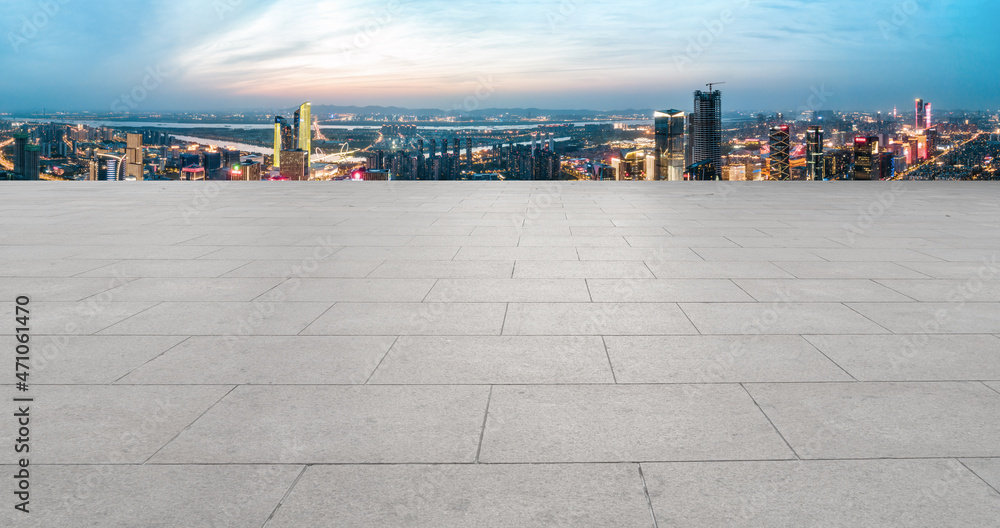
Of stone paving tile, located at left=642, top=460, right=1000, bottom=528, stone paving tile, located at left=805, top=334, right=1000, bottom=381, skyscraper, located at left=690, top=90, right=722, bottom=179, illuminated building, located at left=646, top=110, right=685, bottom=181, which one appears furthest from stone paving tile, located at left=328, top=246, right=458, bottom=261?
skyscraper, located at left=690, top=90, right=722, bottom=179

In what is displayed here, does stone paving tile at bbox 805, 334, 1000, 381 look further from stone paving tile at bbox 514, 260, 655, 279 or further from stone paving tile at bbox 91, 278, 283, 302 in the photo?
stone paving tile at bbox 91, 278, 283, 302

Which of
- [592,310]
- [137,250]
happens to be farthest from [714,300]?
[137,250]

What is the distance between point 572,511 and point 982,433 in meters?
2.65

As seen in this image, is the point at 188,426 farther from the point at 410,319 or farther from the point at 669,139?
the point at 669,139

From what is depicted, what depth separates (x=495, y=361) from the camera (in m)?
5.38

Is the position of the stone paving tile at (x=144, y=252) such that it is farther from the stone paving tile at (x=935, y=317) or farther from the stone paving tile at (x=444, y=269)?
the stone paving tile at (x=935, y=317)

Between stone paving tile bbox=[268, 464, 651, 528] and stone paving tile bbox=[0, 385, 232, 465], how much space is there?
Answer: 1144 millimetres

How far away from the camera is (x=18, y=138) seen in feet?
107

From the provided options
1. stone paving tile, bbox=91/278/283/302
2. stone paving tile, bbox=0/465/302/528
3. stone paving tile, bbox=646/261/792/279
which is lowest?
stone paving tile, bbox=0/465/302/528

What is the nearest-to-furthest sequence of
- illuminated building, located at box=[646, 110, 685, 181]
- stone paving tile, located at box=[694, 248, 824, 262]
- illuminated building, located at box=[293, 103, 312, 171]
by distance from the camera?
stone paving tile, located at box=[694, 248, 824, 262] → illuminated building, located at box=[646, 110, 685, 181] → illuminated building, located at box=[293, 103, 312, 171]

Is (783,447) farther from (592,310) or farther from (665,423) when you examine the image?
(592,310)

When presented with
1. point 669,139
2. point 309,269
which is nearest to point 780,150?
point 669,139

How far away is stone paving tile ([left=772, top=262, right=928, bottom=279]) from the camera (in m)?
8.76

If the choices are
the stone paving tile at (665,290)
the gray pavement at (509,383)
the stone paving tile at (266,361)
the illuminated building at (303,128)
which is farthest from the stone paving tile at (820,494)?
the illuminated building at (303,128)
